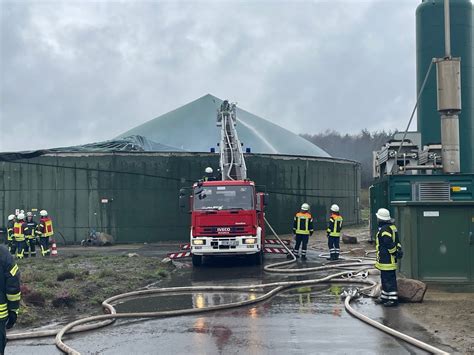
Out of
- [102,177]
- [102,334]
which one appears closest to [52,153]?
[102,177]

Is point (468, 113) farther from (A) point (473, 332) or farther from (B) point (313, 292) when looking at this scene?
(A) point (473, 332)

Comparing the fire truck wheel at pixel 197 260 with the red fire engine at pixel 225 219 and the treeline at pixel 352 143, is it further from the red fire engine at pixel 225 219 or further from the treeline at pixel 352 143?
the treeline at pixel 352 143

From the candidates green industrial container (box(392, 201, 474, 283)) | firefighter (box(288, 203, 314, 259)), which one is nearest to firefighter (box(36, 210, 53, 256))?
firefighter (box(288, 203, 314, 259))

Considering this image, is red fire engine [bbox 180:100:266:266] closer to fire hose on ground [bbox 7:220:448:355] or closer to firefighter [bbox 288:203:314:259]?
fire hose on ground [bbox 7:220:448:355]

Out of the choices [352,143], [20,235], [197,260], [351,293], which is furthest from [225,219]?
[352,143]

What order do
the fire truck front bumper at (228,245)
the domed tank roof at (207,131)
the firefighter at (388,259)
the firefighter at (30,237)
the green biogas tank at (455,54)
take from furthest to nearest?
the domed tank roof at (207,131) → the green biogas tank at (455,54) → the firefighter at (30,237) → the fire truck front bumper at (228,245) → the firefighter at (388,259)

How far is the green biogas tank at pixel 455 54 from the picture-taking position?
21062 mm

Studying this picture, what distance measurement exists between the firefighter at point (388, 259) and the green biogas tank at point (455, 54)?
1181 cm

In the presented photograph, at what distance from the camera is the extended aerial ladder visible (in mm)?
21078

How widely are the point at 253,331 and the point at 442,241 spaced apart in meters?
5.36

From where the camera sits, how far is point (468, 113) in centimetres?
2120

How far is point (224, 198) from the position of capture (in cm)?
1661

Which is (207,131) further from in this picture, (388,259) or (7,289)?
(7,289)

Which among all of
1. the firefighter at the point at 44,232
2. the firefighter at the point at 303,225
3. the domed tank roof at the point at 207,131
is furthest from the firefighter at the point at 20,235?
the domed tank roof at the point at 207,131
